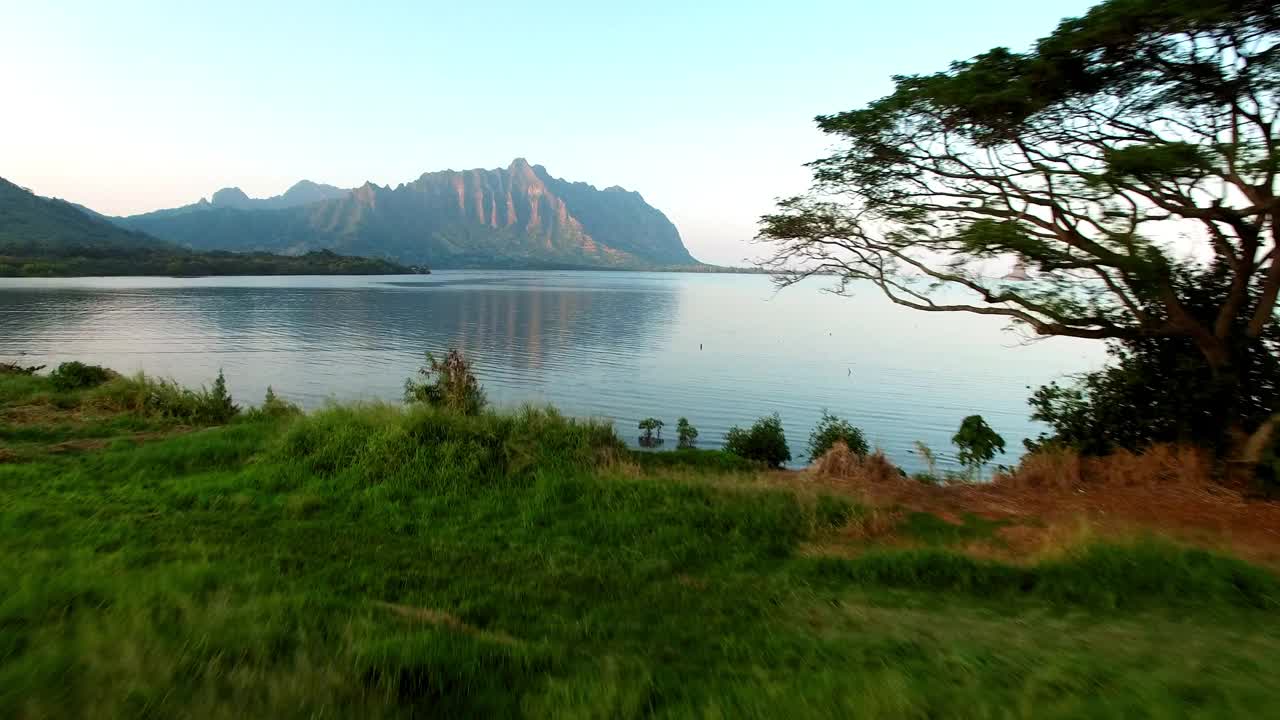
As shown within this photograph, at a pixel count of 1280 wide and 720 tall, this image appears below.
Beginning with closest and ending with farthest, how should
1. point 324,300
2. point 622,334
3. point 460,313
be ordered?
1. point 622,334
2. point 460,313
3. point 324,300

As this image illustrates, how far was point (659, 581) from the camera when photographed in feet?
20.8

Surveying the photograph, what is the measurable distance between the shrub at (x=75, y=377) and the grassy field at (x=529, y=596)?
25.3 ft

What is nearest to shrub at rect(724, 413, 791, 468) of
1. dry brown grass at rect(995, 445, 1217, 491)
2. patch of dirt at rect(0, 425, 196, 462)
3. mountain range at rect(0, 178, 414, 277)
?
dry brown grass at rect(995, 445, 1217, 491)

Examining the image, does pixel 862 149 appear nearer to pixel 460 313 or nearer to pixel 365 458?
pixel 365 458

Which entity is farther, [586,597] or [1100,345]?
[1100,345]

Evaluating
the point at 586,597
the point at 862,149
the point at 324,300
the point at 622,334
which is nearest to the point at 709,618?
the point at 586,597

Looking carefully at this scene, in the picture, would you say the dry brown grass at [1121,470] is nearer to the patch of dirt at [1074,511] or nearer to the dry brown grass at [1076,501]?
the dry brown grass at [1076,501]

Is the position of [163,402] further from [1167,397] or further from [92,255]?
[92,255]

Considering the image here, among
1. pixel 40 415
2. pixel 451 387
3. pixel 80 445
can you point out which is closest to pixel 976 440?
pixel 451 387

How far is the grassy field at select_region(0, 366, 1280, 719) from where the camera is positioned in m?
3.21

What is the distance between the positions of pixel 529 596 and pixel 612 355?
40888mm

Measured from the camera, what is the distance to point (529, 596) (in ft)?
18.7

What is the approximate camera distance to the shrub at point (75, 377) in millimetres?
17594

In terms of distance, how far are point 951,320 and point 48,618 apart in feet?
275
